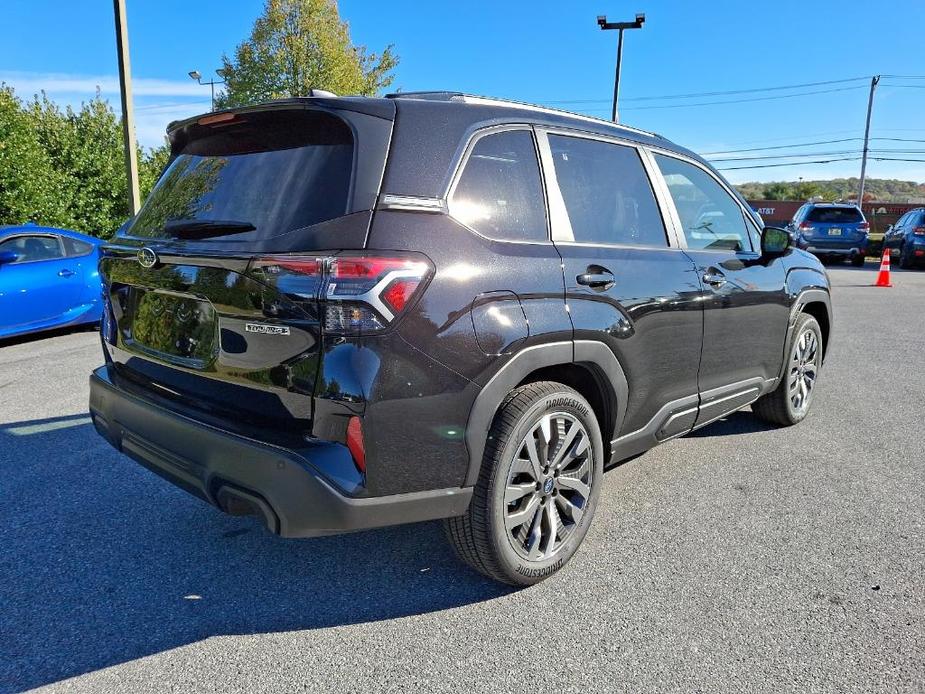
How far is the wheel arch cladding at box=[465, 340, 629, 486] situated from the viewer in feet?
8.22

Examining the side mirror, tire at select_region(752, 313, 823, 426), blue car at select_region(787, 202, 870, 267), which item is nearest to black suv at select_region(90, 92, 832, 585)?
the side mirror

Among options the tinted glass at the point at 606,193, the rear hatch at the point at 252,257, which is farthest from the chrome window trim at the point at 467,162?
the rear hatch at the point at 252,257

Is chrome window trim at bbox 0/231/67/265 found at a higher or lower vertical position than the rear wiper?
lower

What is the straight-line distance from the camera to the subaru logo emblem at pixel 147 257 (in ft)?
8.72

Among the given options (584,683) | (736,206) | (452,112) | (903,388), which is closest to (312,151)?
(452,112)

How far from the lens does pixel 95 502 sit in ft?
11.9

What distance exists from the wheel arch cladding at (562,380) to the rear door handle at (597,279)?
0.25 metres

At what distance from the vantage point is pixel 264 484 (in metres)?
2.29

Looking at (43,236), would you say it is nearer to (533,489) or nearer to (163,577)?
(163,577)

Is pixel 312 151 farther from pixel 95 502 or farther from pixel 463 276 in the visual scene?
pixel 95 502

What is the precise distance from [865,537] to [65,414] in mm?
5123

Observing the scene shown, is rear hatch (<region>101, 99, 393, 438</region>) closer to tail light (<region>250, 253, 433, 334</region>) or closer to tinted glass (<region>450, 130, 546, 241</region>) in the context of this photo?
tail light (<region>250, 253, 433, 334</region>)

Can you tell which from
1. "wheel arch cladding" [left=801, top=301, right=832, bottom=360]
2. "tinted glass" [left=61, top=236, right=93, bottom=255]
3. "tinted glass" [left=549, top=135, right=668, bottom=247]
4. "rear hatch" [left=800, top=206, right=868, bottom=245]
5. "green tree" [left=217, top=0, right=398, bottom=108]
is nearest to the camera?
"tinted glass" [left=549, top=135, right=668, bottom=247]

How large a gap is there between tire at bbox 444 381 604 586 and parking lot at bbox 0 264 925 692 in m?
0.16
